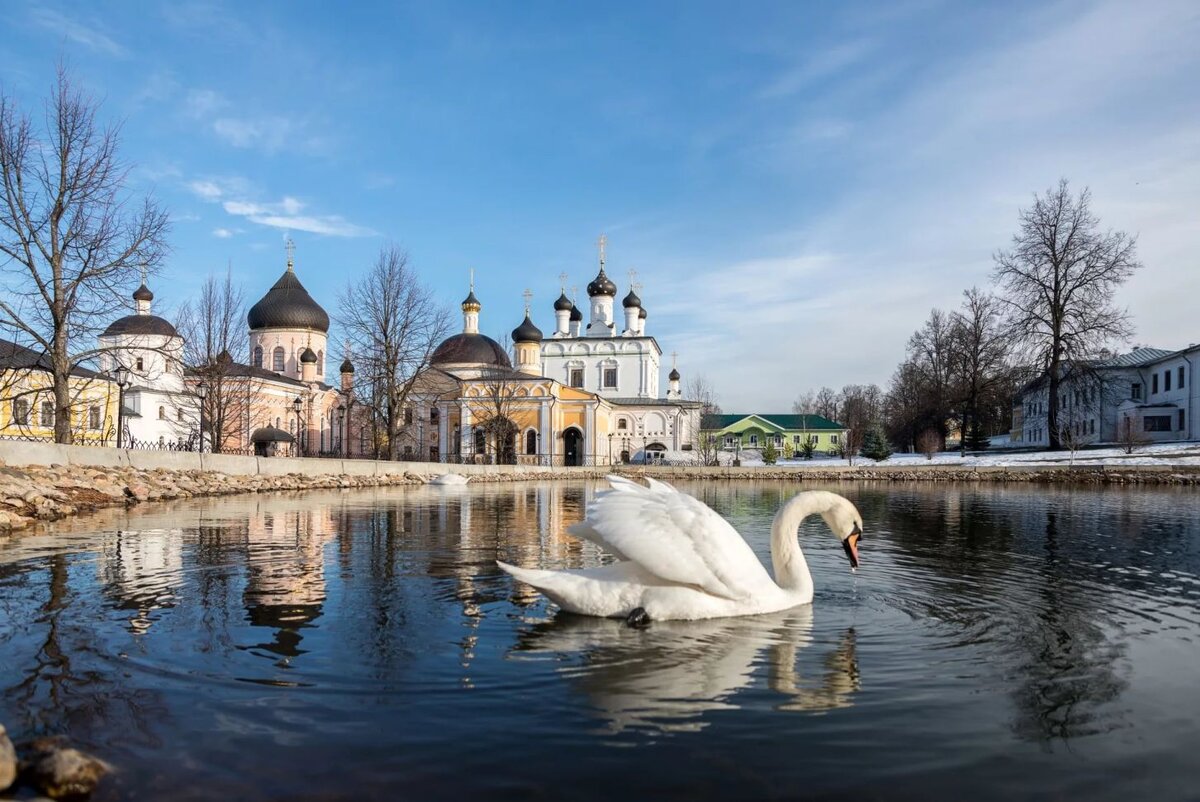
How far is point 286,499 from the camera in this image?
20.2 m

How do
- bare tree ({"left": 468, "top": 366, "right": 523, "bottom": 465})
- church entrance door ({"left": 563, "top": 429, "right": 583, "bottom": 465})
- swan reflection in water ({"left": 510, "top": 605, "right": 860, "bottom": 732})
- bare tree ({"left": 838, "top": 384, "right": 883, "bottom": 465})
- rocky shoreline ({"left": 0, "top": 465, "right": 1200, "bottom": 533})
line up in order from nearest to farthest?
swan reflection in water ({"left": 510, "top": 605, "right": 860, "bottom": 732})
rocky shoreline ({"left": 0, "top": 465, "right": 1200, "bottom": 533})
bare tree ({"left": 468, "top": 366, "right": 523, "bottom": 465})
church entrance door ({"left": 563, "top": 429, "right": 583, "bottom": 465})
bare tree ({"left": 838, "top": 384, "right": 883, "bottom": 465})

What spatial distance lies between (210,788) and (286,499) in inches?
715

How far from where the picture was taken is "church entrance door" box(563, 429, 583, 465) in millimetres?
63500

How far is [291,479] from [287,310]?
44.0 m

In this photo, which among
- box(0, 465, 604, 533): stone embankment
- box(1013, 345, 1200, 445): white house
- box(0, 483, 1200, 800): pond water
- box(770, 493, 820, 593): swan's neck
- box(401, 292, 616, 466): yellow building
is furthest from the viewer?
box(401, 292, 616, 466): yellow building

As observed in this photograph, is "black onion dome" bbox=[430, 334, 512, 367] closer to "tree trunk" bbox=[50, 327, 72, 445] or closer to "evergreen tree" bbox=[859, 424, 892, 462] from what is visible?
"evergreen tree" bbox=[859, 424, 892, 462]

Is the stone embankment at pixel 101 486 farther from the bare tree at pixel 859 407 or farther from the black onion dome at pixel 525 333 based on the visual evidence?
the bare tree at pixel 859 407

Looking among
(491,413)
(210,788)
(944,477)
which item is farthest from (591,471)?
(210,788)

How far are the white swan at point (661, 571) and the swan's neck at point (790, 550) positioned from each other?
161 millimetres

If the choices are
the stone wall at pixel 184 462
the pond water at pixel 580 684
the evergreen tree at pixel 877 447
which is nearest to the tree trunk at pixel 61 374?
the stone wall at pixel 184 462

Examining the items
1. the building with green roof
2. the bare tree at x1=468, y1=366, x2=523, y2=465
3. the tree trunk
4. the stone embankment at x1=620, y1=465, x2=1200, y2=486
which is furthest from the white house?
the tree trunk

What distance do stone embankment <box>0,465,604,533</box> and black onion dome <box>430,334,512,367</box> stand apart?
1611 inches

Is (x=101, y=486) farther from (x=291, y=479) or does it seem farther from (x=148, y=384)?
(x=148, y=384)

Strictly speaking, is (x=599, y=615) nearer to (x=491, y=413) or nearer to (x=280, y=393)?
(x=491, y=413)
